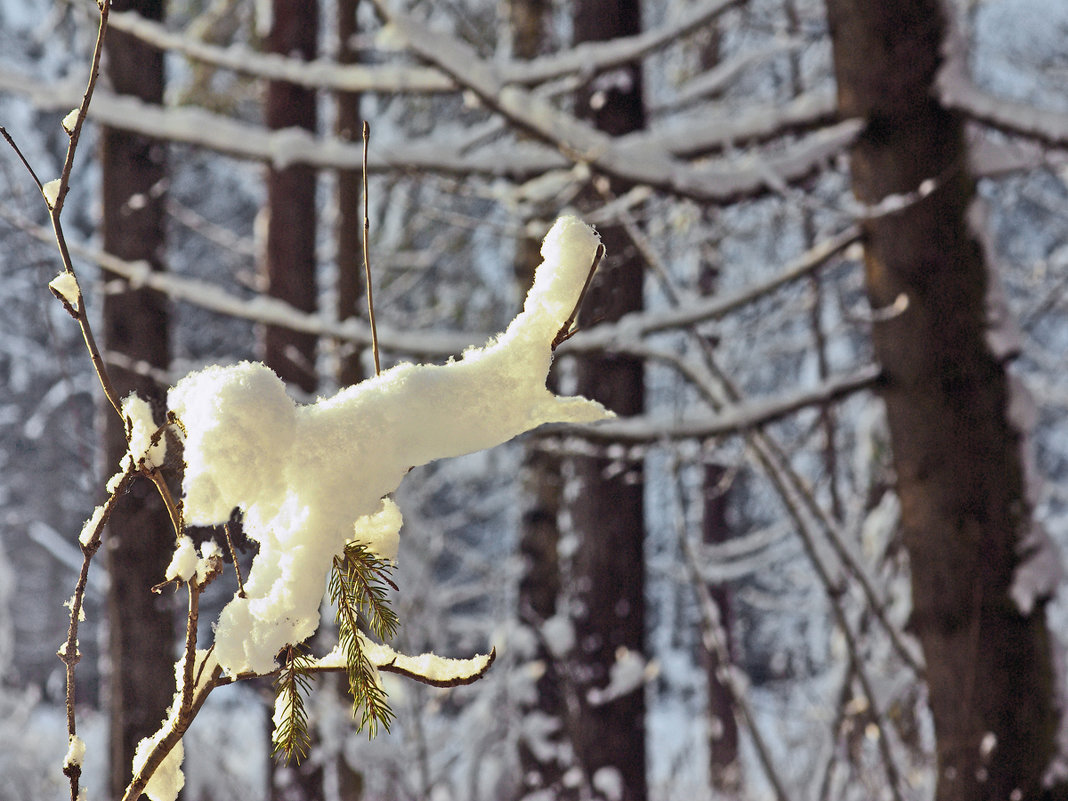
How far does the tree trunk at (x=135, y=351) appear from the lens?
13.7ft

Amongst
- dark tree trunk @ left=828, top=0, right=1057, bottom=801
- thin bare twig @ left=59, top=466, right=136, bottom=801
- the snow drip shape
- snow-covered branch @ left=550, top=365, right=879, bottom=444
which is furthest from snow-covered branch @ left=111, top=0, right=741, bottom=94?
thin bare twig @ left=59, top=466, right=136, bottom=801

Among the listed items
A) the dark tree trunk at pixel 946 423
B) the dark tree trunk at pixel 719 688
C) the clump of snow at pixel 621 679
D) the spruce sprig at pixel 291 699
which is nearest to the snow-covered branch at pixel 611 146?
the dark tree trunk at pixel 946 423

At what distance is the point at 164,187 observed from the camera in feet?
14.4

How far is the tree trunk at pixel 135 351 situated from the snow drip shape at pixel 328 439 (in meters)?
3.40

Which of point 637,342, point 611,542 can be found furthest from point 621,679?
point 637,342

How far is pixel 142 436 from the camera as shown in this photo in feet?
2.74

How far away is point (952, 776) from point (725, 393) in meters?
1.18

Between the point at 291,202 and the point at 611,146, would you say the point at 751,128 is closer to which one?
the point at 611,146

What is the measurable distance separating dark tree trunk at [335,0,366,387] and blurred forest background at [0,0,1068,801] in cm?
2

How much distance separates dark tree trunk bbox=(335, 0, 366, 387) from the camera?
4662mm

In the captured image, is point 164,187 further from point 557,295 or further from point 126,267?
point 557,295

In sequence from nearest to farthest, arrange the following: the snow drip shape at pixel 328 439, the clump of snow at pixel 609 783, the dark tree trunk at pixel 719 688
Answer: the snow drip shape at pixel 328 439
the clump of snow at pixel 609 783
the dark tree trunk at pixel 719 688

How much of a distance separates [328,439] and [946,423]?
2.15m

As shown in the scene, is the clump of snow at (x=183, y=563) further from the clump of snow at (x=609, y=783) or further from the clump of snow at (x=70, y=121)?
the clump of snow at (x=609, y=783)
